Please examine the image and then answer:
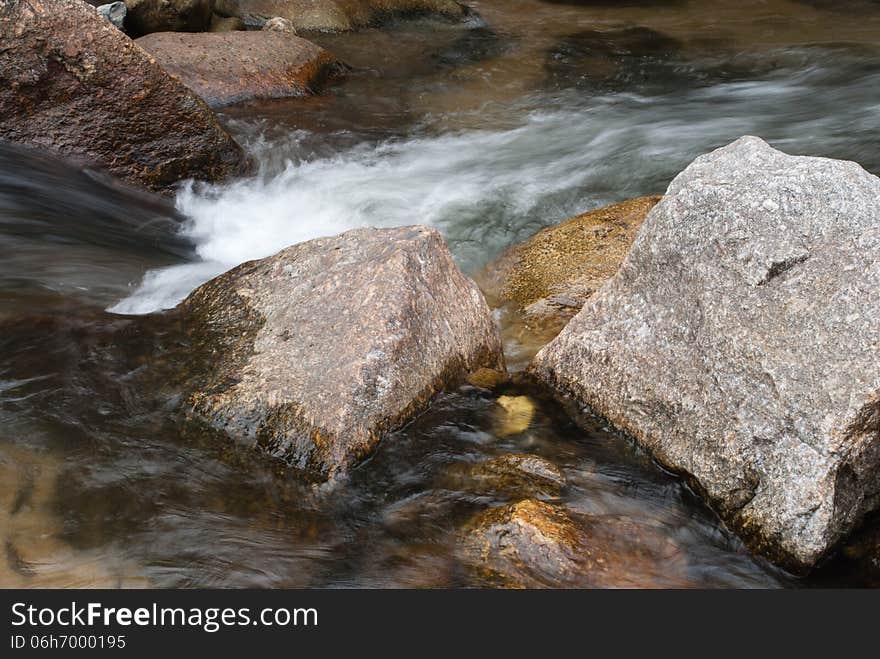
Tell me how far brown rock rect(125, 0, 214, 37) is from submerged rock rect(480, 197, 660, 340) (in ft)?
Result: 19.0

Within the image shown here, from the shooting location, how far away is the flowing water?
3.36m

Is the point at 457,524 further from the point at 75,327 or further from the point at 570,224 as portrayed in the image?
the point at 570,224

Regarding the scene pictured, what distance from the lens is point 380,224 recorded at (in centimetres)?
705

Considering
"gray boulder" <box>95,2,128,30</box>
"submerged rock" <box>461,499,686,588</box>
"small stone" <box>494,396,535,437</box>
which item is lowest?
"submerged rock" <box>461,499,686,588</box>

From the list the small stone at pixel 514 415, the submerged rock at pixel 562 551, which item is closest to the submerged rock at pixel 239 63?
the small stone at pixel 514 415

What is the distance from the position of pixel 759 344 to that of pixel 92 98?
5.32m

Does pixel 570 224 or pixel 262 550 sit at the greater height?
pixel 570 224

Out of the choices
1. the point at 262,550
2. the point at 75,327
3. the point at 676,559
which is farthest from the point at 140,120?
the point at 676,559

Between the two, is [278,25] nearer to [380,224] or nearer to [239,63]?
[239,63]

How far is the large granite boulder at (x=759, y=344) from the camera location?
3.22 metres

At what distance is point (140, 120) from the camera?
6.73m

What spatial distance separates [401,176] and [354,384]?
4559mm

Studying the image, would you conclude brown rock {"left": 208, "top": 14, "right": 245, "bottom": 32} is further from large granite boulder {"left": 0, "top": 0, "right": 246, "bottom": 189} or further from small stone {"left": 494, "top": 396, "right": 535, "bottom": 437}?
small stone {"left": 494, "top": 396, "right": 535, "bottom": 437}

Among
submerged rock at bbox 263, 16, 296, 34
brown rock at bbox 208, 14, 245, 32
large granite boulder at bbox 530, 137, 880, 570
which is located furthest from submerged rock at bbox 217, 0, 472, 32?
large granite boulder at bbox 530, 137, 880, 570
